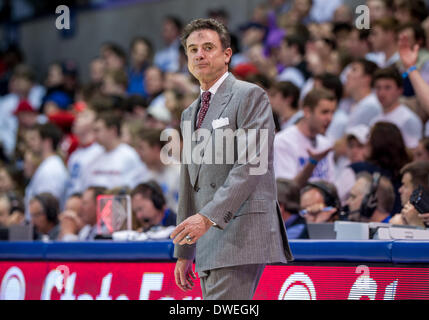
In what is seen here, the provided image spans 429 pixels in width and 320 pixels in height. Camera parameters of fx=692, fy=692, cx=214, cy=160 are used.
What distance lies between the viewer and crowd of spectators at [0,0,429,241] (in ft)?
17.5

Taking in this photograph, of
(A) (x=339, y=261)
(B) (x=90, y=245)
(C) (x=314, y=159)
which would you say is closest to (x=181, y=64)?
(C) (x=314, y=159)

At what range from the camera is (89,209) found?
639 centimetres

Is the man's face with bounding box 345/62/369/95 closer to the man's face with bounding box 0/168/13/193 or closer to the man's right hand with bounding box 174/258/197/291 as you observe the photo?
the man's right hand with bounding box 174/258/197/291

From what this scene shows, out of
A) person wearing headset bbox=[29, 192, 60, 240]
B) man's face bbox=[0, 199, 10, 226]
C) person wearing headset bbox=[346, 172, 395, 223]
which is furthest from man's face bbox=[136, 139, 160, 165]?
person wearing headset bbox=[346, 172, 395, 223]

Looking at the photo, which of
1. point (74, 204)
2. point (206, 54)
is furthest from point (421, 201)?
point (74, 204)

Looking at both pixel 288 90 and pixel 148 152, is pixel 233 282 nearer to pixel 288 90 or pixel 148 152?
pixel 148 152

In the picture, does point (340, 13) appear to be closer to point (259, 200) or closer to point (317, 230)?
point (317, 230)

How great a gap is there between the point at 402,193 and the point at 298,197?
0.78 metres

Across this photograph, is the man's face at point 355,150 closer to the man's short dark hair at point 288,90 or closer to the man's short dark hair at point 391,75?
the man's short dark hair at point 391,75

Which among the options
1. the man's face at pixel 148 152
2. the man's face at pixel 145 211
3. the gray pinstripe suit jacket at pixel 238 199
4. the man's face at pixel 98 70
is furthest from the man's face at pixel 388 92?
the man's face at pixel 98 70

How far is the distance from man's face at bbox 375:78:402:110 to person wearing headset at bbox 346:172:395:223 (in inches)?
52.2

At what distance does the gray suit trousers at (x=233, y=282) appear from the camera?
3008 mm

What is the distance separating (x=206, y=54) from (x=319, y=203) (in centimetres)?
233

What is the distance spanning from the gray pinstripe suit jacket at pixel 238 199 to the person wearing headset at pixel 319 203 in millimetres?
1989
